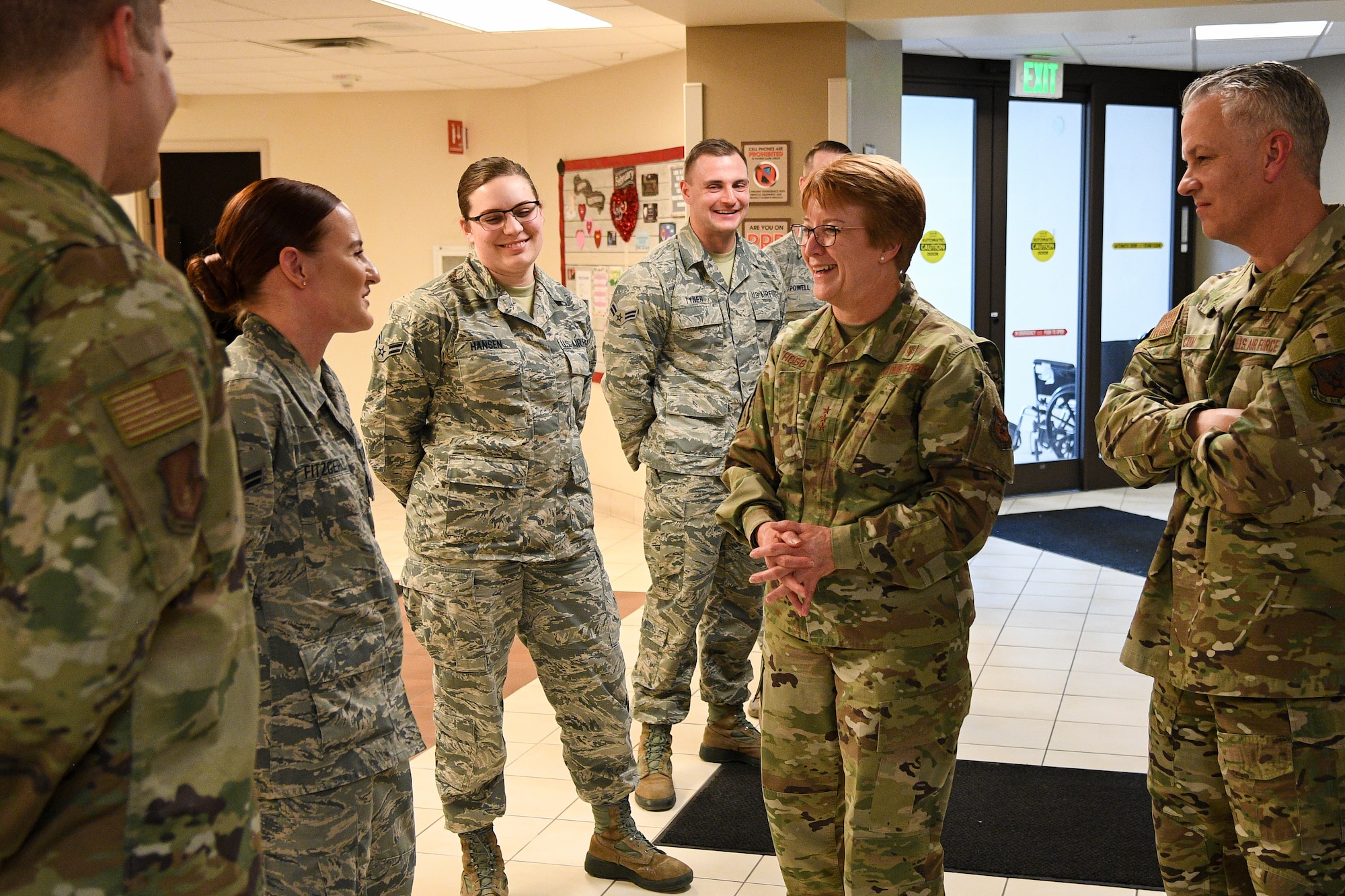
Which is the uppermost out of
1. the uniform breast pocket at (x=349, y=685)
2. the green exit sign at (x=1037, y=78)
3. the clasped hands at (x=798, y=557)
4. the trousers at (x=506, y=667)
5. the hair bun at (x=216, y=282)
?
the green exit sign at (x=1037, y=78)

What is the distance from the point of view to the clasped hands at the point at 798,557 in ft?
7.22

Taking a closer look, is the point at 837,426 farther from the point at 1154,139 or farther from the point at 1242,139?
the point at 1154,139

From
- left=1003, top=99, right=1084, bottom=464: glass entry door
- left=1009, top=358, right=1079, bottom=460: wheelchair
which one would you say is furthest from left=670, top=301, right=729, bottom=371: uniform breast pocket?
left=1009, top=358, right=1079, bottom=460: wheelchair

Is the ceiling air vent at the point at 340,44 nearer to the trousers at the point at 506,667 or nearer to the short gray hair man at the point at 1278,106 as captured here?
the trousers at the point at 506,667

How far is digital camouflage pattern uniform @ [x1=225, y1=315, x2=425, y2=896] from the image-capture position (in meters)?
1.85

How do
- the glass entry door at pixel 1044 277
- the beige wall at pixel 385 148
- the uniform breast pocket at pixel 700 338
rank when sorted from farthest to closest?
the beige wall at pixel 385 148 < the glass entry door at pixel 1044 277 < the uniform breast pocket at pixel 700 338

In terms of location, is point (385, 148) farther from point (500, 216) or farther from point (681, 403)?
point (500, 216)

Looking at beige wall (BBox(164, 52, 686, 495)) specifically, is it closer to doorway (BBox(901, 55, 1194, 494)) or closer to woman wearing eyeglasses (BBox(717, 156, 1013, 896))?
doorway (BBox(901, 55, 1194, 494))

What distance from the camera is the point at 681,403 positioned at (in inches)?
151

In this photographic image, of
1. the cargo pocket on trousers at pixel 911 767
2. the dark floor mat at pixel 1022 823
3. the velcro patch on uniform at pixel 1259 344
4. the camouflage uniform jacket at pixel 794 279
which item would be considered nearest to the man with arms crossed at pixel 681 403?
the dark floor mat at pixel 1022 823

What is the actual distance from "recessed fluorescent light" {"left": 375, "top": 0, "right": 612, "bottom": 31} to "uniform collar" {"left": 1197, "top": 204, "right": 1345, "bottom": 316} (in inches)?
175

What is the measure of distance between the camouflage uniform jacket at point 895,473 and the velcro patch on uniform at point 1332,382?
547 mm

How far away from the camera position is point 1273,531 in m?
2.12

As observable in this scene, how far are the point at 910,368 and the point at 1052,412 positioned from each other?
7.11 m
